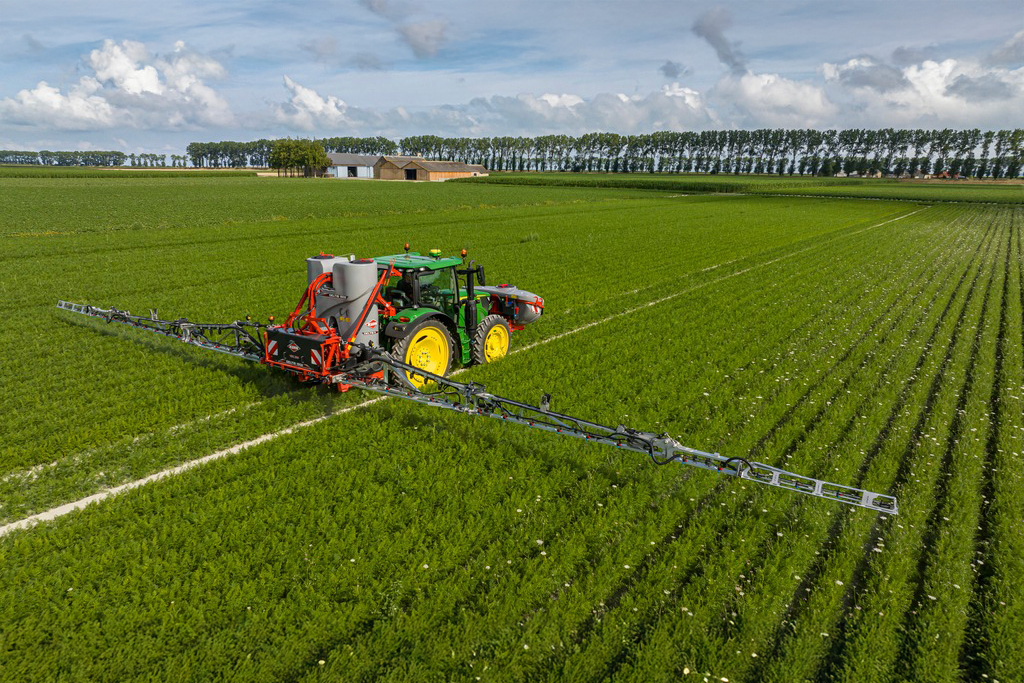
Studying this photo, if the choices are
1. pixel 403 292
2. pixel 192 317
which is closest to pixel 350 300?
pixel 403 292

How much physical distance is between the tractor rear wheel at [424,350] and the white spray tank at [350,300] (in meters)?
0.51

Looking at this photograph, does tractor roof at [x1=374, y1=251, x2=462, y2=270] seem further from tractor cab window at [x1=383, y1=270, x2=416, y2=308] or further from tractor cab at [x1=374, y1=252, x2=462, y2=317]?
tractor cab window at [x1=383, y1=270, x2=416, y2=308]

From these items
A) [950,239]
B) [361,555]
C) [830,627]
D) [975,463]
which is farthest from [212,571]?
[950,239]

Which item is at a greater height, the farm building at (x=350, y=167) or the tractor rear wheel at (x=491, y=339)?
the farm building at (x=350, y=167)

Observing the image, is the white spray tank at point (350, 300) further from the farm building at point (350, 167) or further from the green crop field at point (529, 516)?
the farm building at point (350, 167)

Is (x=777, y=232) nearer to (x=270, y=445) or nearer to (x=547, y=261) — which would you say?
(x=547, y=261)

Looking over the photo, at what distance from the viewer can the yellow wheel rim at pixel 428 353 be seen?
9789 millimetres

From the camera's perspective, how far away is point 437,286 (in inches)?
422

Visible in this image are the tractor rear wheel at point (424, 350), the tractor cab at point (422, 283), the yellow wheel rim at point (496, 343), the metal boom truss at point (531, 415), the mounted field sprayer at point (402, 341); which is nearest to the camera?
the metal boom truss at point (531, 415)

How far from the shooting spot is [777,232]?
38156mm

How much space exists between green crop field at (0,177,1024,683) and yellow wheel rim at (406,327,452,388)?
2.40 ft

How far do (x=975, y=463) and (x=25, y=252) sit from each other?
29.9 meters

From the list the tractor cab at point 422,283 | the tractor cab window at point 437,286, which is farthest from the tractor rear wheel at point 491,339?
the tractor cab window at point 437,286

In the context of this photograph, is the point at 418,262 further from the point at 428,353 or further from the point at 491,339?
the point at 491,339
